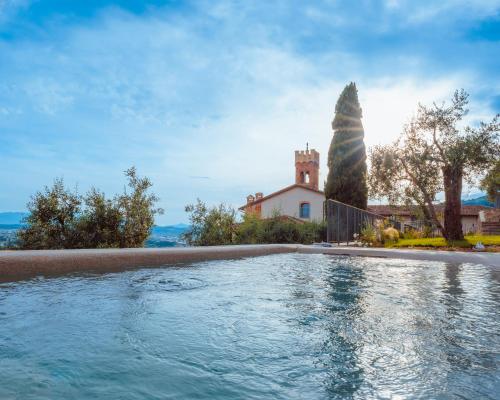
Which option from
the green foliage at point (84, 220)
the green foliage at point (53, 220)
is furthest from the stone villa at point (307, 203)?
the green foliage at point (53, 220)

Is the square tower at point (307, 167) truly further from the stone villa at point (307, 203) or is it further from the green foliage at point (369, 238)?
the green foliage at point (369, 238)

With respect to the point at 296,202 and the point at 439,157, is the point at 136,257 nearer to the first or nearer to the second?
the point at 439,157

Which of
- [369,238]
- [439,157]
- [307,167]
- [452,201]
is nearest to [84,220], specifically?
[369,238]

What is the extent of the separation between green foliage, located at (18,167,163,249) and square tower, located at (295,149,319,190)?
30.3 m

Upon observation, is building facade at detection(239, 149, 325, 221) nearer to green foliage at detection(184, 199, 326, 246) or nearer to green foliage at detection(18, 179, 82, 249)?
green foliage at detection(184, 199, 326, 246)

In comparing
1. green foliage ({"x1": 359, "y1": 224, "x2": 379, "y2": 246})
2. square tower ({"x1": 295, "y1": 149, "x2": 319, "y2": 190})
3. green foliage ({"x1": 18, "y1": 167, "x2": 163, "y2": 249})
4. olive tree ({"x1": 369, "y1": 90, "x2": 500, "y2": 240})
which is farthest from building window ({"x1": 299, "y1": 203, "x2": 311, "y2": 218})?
green foliage ({"x1": 18, "y1": 167, "x2": 163, "y2": 249})

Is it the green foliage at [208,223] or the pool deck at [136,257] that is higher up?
the green foliage at [208,223]

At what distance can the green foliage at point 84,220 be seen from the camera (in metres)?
8.99

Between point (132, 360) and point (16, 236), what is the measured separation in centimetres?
798

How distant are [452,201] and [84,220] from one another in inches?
459

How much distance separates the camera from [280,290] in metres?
4.91

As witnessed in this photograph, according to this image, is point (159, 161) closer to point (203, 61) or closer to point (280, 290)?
point (203, 61)

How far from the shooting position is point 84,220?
930 centimetres

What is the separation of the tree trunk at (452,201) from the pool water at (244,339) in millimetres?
8276
